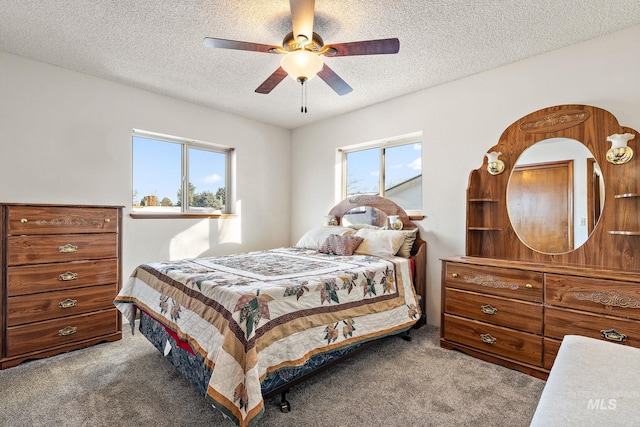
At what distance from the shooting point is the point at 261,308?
5.57ft

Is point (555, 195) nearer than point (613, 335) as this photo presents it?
No

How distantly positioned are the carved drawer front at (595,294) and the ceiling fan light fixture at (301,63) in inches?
81.0

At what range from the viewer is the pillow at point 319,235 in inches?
140

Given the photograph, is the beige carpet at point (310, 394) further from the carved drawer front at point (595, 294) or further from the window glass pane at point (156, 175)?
the window glass pane at point (156, 175)

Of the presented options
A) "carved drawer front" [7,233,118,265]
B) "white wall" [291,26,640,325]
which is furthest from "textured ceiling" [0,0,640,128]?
"carved drawer front" [7,233,118,265]

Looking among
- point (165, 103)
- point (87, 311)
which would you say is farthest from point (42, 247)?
point (165, 103)

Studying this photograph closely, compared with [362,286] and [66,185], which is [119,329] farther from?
[362,286]

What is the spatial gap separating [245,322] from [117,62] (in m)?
2.57

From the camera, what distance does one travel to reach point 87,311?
8.69ft

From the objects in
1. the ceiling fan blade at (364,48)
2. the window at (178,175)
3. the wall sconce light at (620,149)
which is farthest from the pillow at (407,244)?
the window at (178,175)

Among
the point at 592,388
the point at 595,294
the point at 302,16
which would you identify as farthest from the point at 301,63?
the point at 595,294

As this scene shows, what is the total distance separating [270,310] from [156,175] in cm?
265

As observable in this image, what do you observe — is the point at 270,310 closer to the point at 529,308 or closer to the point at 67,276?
the point at 529,308

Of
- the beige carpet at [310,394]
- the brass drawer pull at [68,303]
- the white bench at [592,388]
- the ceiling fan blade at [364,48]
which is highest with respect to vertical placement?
the ceiling fan blade at [364,48]
